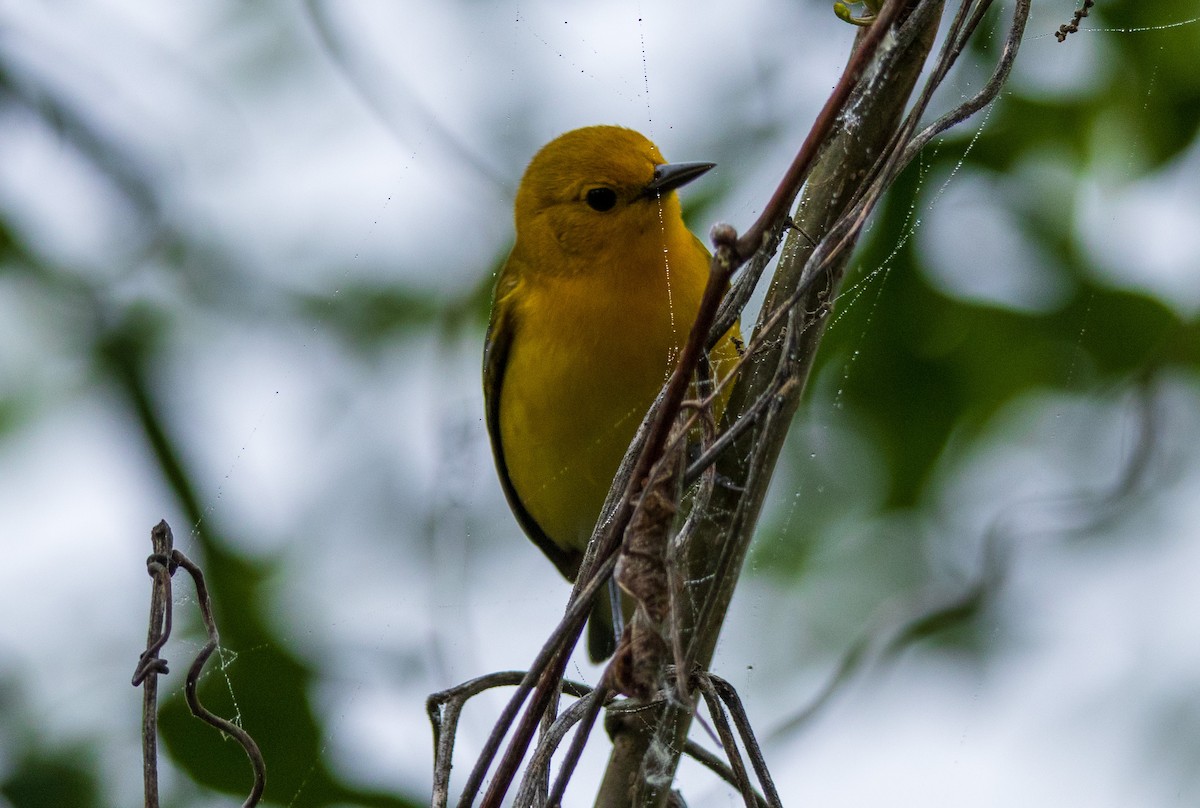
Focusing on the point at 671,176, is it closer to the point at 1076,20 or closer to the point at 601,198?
the point at 601,198

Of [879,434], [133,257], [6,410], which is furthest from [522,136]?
[6,410]

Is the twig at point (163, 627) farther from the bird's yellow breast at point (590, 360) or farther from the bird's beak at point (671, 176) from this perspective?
the bird's beak at point (671, 176)

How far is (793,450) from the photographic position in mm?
3738

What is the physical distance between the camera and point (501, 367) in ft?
12.7

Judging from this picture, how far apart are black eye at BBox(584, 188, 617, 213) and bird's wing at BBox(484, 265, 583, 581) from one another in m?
0.41

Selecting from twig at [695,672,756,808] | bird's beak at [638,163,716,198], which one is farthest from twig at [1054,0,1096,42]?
bird's beak at [638,163,716,198]

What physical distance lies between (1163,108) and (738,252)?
246cm

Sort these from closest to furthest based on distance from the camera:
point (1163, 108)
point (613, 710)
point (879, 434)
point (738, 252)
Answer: point (738, 252) < point (613, 710) < point (1163, 108) < point (879, 434)

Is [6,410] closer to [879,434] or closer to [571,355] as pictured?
[571,355]

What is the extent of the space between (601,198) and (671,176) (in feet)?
1.13

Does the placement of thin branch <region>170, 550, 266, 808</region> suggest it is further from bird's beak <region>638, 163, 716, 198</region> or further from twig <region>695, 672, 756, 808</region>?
bird's beak <region>638, 163, 716, 198</region>

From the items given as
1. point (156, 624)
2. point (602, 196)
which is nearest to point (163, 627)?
point (156, 624)

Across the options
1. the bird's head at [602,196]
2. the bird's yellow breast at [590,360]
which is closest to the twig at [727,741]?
the bird's yellow breast at [590,360]

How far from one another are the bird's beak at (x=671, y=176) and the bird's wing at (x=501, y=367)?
23.4 inches
